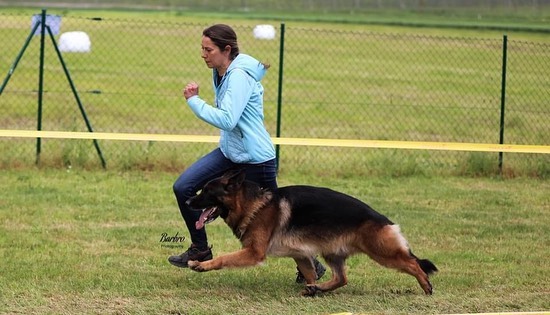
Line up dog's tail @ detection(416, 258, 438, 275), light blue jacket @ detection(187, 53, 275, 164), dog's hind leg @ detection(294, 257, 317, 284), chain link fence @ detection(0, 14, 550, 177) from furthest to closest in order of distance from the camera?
chain link fence @ detection(0, 14, 550, 177) < dog's hind leg @ detection(294, 257, 317, 284) < dog's tail @ detection(416, 258, 438, 275) < light blue jacket @ detection(187, 53, 275, 164)

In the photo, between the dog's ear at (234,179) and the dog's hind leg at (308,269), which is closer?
the dog's ear at (234,179)

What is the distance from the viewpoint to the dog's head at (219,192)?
22.0 ft

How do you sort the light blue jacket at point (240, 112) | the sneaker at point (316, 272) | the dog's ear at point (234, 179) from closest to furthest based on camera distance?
the light blue jacket at point (240, 112) → the dog's ear at point (234, 179) → the sneaker at point (316, 272)

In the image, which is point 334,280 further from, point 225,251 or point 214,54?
point 214,54

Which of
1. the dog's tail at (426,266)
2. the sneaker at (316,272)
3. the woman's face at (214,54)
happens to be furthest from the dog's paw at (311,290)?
the woman's face at (214,54)

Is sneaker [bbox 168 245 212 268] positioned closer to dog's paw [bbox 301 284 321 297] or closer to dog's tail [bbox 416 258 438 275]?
dog's paw [bbox 301 284 321 297]

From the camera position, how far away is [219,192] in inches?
265

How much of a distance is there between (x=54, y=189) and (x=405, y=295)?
488cm

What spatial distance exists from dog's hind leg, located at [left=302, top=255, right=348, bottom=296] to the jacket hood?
1404mm

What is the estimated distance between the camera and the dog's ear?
264 inches

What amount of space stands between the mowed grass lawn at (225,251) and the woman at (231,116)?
28.4 inches

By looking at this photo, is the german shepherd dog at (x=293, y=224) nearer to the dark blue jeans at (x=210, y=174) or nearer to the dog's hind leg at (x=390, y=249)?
the dog's hind leg at (x=390, y=249)

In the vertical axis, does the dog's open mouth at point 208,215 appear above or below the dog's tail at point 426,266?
above

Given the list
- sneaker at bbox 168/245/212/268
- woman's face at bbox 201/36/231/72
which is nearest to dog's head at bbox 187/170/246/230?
sneaker at bbox 168/245/212/268
